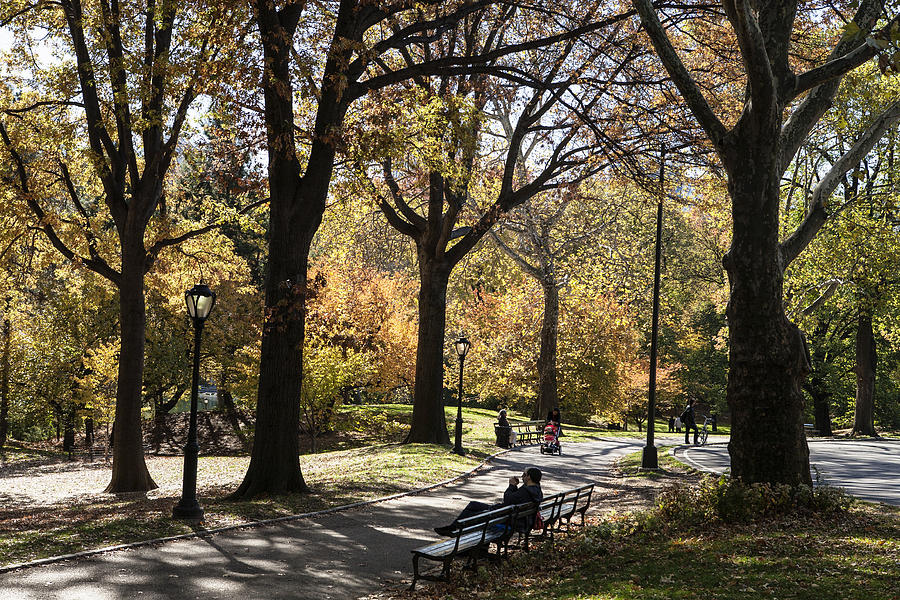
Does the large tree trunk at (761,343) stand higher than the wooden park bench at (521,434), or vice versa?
the large tree trunk at (761,343)

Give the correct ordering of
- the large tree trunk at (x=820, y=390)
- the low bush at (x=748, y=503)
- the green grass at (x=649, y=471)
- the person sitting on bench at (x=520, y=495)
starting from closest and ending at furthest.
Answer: the person sitting on bench at (x=520, y=495)
the low bush at (x=748, y=503)
the green grass at (x=649, y=471)
the large tree trunk at (x=820, y=390)

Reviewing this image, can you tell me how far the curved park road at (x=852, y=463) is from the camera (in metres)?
16.2

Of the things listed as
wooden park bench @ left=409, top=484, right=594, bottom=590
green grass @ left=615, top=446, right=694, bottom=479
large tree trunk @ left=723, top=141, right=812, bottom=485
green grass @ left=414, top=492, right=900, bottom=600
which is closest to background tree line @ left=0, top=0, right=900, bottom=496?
large tree trunk @ left=723, top=141, right=812, bottom=485

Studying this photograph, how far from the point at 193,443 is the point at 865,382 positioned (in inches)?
1347

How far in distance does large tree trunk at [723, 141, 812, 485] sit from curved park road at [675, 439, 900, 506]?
1.22m

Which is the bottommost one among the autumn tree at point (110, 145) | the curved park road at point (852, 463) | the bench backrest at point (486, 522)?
the curved park road at point (852, 463)

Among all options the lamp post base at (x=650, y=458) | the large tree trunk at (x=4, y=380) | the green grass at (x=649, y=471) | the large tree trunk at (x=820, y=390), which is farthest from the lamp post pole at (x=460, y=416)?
the large tree trunk at (x=820, y=390)

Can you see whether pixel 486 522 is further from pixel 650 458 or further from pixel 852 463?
pixel 852 463

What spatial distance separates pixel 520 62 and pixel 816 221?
9.95m

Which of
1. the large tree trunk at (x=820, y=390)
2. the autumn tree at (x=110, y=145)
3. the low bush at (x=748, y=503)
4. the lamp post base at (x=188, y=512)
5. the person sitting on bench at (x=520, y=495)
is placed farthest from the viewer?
the large tree trunk at (x=820, y=390)

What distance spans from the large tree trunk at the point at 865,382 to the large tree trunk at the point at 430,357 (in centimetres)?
2394

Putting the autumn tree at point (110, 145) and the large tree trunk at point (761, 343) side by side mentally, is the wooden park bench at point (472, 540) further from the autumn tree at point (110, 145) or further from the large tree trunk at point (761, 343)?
the autumn tree at point (110, 145)

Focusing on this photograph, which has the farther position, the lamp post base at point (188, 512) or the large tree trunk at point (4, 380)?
the large tree trunk at point (4, 380)

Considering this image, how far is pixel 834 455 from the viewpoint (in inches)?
979
